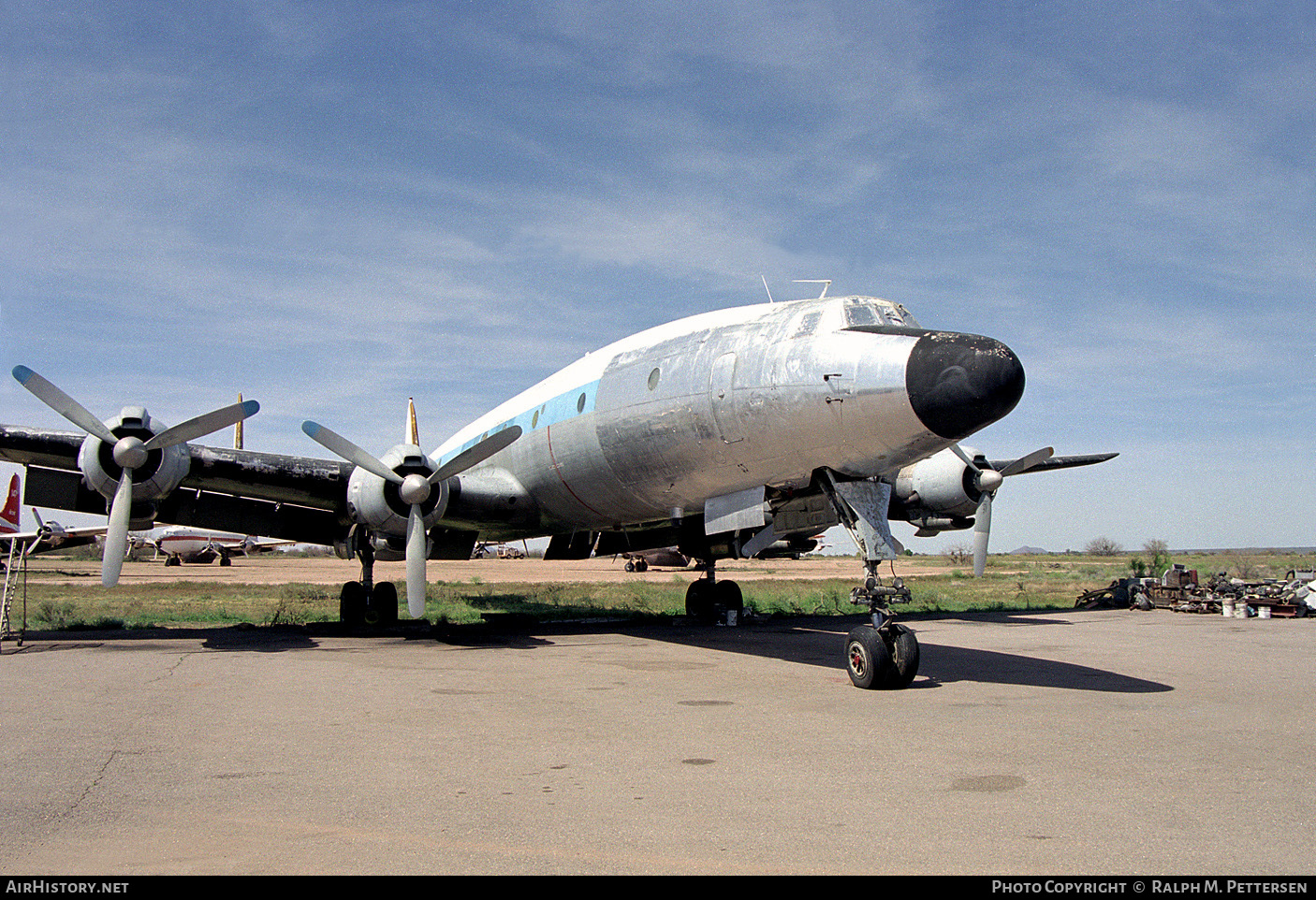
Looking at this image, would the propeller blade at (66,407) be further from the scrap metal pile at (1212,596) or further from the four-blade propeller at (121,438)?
the scrap metal pile at (1212,596)

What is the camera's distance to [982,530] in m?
17.1

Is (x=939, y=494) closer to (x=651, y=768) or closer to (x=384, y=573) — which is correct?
(x=651, y=768)

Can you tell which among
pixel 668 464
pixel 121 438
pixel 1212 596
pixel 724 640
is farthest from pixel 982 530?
pixel 121 438

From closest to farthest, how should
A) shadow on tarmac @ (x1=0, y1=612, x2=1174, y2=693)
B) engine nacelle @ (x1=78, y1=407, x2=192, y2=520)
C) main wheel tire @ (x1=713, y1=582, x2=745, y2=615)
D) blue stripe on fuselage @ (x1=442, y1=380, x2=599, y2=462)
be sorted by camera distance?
shadow on tarmac @ (x1=0, y1=612, x2=1174, y2=693) < engine nacelle @ (x1=78, y1=407, x2=192, y2=520) < blue stripe on fuselage @ (x1=442, y1=380, x2=599, y2=462) < main wheel tire @ (x1=713, y1=582, x2=745, y2=615)

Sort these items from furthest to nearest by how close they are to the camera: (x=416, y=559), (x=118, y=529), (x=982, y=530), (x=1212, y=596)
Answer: (x=1212, y=596), (x=982, y=530), (x=416, y=559), (x=118, y=529)

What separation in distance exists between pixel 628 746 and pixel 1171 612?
Result: 21.6 m

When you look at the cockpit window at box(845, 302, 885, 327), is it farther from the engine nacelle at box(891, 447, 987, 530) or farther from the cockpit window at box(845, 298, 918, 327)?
the engine nacelle at box(891, 447, 987, 530)

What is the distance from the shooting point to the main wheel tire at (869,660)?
9.66 metres

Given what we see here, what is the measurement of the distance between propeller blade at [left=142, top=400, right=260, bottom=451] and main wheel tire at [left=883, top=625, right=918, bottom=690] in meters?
9.86

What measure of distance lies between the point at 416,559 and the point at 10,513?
35059 mm

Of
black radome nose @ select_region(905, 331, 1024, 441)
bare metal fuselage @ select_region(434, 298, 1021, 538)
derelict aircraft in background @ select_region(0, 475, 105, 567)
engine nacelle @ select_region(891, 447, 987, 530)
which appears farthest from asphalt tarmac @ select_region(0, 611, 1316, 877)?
derelict aircraft in background @ select_region(0, 475, 105, 567)

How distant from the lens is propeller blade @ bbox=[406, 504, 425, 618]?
1381 cm

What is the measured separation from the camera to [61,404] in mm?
13750
